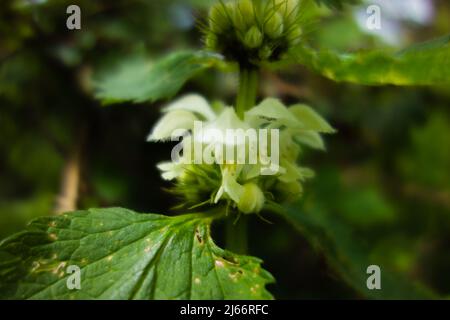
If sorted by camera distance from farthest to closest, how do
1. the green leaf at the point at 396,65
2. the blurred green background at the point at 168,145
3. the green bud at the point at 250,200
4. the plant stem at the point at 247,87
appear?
1. the blurred green background at the point at 168,145
2. the plant stem at the point at 247,87
3. the green bud at the point at 250,200
4. the green leaf at the point at 396,65

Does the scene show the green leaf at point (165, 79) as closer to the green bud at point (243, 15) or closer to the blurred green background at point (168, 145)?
the green bud at point (243, 15)

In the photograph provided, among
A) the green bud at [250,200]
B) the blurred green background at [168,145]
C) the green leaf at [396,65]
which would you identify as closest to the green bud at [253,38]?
the green leaf at [396,65]

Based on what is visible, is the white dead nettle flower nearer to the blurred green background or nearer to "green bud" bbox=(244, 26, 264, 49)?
"green bud" bbox=(244, 26, 264, 49)

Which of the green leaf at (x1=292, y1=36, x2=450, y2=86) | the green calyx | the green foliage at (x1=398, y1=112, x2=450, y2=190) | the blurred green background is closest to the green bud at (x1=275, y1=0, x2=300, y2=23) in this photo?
the green calyx

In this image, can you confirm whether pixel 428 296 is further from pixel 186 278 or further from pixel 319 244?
pixel 186 278

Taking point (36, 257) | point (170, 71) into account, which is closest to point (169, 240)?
point (36, 257)
